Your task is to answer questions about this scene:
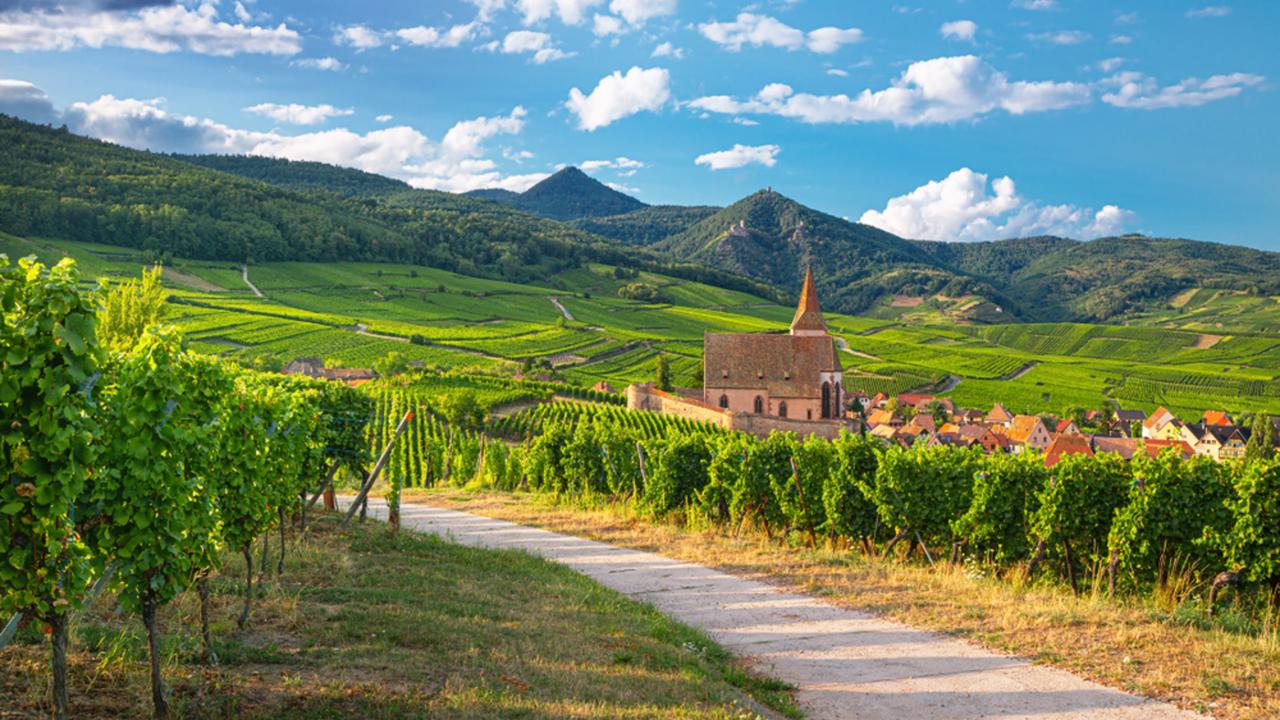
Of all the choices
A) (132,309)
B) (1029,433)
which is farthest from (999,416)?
(132,309)

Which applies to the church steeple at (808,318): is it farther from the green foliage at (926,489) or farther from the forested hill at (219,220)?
the forested hill at (219,220)

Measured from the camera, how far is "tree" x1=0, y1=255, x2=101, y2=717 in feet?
13.5

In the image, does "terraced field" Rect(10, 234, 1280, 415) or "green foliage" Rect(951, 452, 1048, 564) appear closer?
"green foliage" Rect(951, 452, 1048, 564)

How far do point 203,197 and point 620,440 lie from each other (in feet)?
442

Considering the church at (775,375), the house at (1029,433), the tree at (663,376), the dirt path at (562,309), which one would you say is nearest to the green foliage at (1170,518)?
the church at (775,375)

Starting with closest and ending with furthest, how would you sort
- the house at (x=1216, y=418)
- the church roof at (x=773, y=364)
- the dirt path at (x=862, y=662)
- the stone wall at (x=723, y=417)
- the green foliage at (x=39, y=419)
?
the green foliage at (x=39, y=419) → the dirt path at (x=862, y=662) → the stone wall at (x=723, y=417) → the church roof at (x=773, y=364) → the house at (x=1216, y=418)

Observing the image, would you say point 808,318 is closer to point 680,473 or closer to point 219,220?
point 680,473

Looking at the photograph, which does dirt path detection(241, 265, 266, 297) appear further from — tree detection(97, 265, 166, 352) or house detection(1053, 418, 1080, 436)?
house detection(1053, 418, 1080, 436)

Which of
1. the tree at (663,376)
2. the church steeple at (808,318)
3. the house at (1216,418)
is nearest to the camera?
the church steeple at (808,318)

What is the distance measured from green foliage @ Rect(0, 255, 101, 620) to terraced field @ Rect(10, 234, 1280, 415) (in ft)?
234

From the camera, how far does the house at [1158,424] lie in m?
86.2

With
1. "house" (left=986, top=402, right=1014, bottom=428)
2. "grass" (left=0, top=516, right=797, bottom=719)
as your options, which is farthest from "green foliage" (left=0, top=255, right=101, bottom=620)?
"house" (left=986, top=402, right=1014, bottom=428)

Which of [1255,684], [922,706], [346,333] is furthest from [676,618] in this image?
[346,333]

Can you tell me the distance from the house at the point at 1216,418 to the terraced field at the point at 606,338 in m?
8.53
